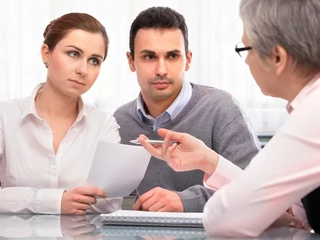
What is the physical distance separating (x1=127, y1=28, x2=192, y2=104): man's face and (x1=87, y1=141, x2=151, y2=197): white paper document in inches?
25.3

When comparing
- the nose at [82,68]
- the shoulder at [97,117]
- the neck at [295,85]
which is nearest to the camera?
the neck at [295,85]

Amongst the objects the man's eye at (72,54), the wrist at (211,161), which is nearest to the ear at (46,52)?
the man's eye at (72,54)

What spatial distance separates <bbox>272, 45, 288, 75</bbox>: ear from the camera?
1.38 metres

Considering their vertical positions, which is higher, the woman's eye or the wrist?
the woman's eye

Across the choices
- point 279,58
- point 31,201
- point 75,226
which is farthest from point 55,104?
point 279,58

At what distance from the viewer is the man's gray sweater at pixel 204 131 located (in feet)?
8.11

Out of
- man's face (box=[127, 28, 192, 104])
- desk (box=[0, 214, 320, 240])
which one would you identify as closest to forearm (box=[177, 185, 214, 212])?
desk (box=[0, 214, 320, 240])

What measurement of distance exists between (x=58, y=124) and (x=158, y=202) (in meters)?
0.55

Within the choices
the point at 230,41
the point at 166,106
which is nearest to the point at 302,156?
the point at 166,106

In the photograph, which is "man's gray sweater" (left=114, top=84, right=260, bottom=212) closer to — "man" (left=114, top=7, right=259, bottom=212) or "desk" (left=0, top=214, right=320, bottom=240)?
"man" (left=114, top=7, right=259, bottom=212)

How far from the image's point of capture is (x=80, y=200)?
2.04m

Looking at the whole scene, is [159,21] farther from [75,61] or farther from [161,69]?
[75,61]

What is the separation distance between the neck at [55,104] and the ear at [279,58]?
1098 mm

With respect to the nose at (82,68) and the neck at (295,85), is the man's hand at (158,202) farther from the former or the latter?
the neck at (295,85)
